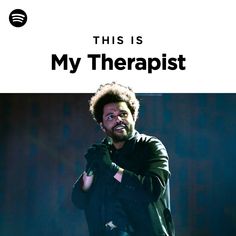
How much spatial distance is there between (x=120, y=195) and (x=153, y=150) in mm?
315

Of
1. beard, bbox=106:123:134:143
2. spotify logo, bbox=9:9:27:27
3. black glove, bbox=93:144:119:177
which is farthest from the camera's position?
spotify logo, bbox=9:9:27:27

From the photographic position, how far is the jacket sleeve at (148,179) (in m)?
2.16

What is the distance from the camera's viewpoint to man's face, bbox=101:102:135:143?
7.65 ft

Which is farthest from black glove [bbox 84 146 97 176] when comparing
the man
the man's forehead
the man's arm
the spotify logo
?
the spotify logo

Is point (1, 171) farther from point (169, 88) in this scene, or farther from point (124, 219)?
point (169, 88)

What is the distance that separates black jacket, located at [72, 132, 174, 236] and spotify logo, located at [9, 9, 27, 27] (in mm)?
963

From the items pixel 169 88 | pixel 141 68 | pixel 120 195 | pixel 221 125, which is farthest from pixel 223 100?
pixel 120 195

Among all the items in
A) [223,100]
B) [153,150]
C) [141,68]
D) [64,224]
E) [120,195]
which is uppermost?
[141,68]

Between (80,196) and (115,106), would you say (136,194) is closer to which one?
(80,196)

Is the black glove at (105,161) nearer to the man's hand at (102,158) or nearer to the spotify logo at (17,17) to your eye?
the man's hand at (102,158)

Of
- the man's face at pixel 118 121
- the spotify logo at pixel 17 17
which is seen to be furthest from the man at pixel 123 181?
the spotify logo at pixel 17 17

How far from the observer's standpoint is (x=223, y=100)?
2.63 m

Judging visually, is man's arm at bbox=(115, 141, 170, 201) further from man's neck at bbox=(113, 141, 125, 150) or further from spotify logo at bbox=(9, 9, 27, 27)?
spotify logo at bbox=(9, 9, 27, 27)

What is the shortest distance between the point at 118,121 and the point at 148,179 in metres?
0.39
